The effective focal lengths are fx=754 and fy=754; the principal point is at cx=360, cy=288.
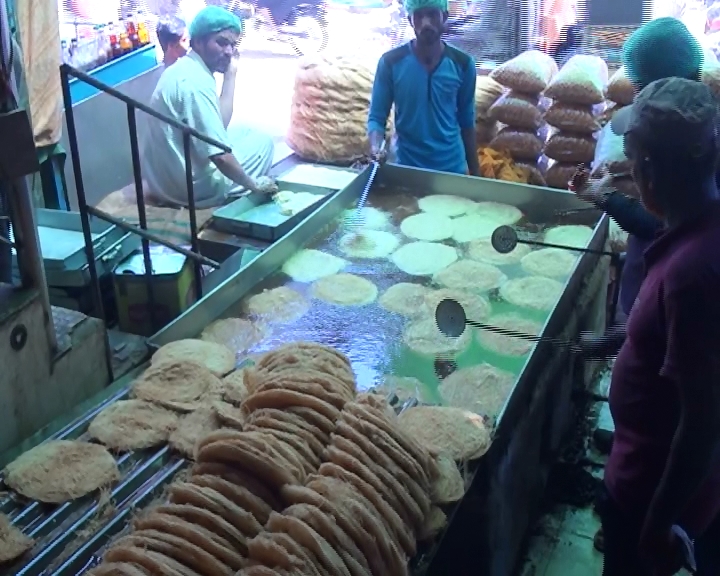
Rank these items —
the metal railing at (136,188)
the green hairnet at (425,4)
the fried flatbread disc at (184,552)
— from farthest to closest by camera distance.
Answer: the green hairnet at (425,4) → the metal railing at (136,188) → the fried flatbread disc at (184,552)

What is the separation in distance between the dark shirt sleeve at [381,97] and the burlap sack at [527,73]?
1.33m

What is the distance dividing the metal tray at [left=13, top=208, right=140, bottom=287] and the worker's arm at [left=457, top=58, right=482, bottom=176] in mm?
1985

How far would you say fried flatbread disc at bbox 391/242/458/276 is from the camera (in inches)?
141

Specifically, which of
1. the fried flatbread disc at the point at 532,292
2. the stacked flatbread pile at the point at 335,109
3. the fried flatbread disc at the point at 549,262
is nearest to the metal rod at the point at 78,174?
the fried flatbread disc at the point at 532,292

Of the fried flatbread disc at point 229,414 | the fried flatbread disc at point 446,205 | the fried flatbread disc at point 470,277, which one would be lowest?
the fried flatbread disc at point 470,277

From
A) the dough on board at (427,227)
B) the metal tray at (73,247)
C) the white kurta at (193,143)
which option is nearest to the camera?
the metal tray at (73,247)

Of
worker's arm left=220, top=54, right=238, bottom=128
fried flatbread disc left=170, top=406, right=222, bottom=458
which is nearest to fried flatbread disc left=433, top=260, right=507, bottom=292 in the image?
fried flatbread disc left=170, top=406, right=222, bottom=458

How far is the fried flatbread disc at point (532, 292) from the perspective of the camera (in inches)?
128

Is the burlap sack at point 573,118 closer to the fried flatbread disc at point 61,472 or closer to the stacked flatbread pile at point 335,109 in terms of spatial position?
Answer: the stacked flatbread pile at point 335,109

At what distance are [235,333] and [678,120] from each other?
72.5 inches

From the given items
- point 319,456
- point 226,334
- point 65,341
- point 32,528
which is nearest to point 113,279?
point 226,334

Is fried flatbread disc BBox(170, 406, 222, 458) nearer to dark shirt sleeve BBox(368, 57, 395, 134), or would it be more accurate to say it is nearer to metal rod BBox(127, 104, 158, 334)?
metal rod BBox(127, 104, 158, 334)

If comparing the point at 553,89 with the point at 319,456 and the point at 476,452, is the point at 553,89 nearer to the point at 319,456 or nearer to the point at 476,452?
the point at 476,452

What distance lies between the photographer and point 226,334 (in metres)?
2.93
